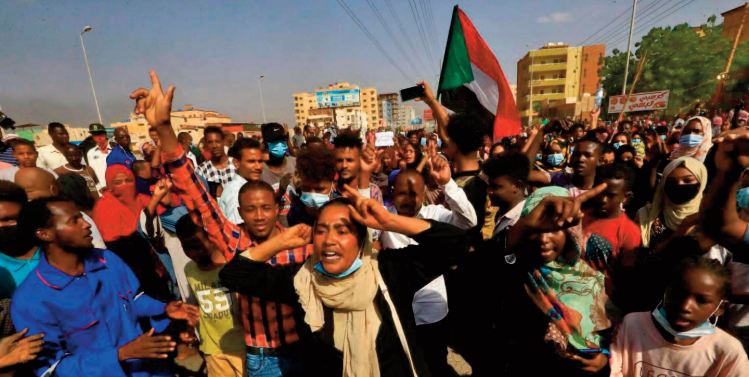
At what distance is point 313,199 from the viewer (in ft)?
8.39

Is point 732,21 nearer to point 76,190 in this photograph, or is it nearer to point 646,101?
point 646,101

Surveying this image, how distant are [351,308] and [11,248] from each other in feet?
7.32

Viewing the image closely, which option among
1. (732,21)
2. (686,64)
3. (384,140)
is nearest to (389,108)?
(732,21)

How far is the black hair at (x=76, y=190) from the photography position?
3.96 metres

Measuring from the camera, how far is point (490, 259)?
2287mm

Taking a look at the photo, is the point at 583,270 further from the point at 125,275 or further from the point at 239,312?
the point at 125,275

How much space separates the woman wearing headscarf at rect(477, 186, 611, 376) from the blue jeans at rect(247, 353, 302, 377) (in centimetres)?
153

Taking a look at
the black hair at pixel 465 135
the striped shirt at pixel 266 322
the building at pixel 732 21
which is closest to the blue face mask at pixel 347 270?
the striped shirt at pixel 266 322

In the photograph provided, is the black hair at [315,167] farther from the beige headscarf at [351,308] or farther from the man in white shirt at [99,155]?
the man in white shirt at [99,155]

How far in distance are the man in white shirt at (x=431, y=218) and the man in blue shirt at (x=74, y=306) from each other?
1.60 metres

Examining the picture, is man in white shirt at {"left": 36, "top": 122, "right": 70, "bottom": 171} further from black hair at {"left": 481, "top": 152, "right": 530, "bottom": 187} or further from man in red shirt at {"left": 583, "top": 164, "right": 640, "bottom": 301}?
man in red shirt at {"left": 583, "top": 164, "right": 640, "bottom": 301}

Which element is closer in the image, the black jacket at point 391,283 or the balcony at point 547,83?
the black jacket at point 391,283

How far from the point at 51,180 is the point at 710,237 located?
521cm

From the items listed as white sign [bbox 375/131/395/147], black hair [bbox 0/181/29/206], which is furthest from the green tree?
black hair [bbox 0/181/29/206]
